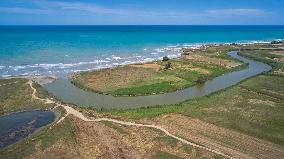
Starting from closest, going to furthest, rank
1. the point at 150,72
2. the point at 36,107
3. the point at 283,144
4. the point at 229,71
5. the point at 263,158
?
the point at 263,158 < the point at 283,144 < the point at 36,107 < the point at 150,72 < the point at 229,71

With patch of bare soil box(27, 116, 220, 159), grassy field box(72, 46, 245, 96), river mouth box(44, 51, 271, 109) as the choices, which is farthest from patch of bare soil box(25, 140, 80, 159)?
grassy field box(72, 46, 245, 96)

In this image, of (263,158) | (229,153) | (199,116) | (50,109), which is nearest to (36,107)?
(50,109)

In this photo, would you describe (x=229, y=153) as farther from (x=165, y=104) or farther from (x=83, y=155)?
(x=165, y=104)

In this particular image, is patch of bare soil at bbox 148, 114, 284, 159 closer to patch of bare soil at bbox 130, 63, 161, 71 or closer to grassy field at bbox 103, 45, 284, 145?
grassy field at bbox 103, 45, 284, 145

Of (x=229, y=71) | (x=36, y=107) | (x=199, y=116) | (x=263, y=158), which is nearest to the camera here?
(x=263, y=158)

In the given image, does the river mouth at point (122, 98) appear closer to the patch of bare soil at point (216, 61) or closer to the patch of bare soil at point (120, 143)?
the patch of bare soil at point (120, 143)

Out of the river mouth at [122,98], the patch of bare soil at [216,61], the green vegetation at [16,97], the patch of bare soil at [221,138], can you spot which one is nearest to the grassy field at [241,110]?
the patch of bare soil at [221,138]

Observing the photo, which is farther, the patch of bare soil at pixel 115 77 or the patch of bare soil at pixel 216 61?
the patch of bare soil at pixel 216 61
